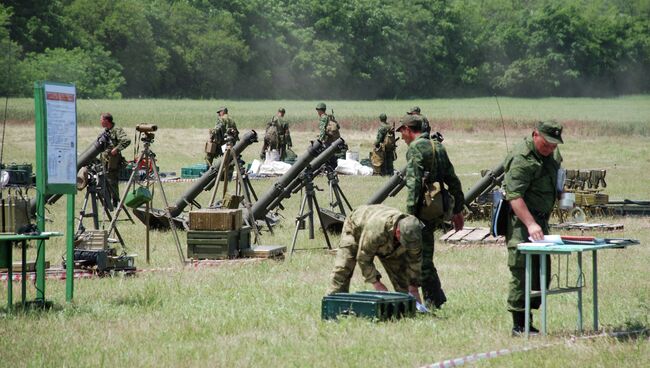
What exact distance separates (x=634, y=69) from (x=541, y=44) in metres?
9.46

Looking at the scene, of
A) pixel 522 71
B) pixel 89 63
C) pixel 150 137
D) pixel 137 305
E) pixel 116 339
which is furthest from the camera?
pixel 522 71

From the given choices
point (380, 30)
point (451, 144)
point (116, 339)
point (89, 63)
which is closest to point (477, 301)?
point (116, 339)

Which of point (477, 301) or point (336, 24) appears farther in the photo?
point (336, 24)

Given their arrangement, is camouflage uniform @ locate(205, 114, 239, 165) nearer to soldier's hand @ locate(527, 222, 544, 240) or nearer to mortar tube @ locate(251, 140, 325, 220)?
mortar tube @ locate(251, 140, 325, 220)

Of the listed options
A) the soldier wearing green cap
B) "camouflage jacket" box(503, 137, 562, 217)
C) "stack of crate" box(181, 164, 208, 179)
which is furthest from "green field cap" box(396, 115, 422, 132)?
"stack of crate" box(181, 164, 208, 179)

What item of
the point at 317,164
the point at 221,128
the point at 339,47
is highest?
the point at 339,47

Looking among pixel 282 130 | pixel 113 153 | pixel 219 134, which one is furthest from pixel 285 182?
pixel 282 130

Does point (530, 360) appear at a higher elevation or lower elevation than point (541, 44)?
lower

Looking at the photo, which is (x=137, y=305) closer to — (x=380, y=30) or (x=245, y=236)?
(x=245, y=236)

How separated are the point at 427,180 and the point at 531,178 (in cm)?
136

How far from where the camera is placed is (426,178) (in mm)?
11109

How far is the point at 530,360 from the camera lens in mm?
9102

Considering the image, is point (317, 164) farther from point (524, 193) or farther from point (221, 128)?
point (221, 128)

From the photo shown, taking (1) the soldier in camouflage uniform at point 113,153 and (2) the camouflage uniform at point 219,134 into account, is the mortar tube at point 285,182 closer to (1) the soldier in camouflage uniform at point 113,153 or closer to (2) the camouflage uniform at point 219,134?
(1) the soldier in camouflage uniform at point 113,153
